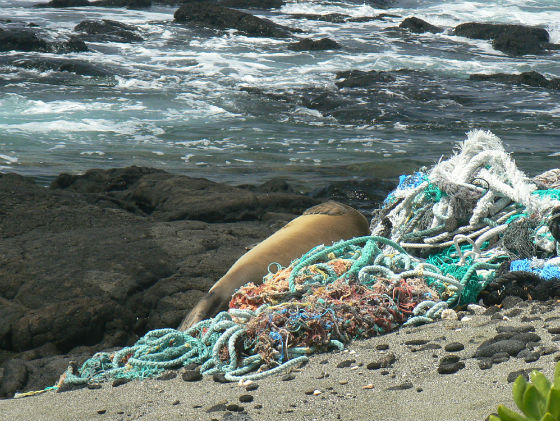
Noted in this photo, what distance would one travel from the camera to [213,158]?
12.7m

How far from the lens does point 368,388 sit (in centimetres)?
339

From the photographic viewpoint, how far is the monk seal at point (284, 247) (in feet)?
16.2

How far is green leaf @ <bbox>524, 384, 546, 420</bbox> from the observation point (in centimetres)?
183

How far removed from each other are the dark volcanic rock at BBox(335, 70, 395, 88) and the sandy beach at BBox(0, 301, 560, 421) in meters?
14.4

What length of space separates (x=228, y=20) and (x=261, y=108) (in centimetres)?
1311

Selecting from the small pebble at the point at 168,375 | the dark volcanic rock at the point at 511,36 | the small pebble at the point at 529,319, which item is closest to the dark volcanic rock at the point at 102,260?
the small pebble at the point at 168,375

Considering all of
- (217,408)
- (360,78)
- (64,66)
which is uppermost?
(217,408)

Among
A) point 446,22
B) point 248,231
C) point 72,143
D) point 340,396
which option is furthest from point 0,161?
point 446,22

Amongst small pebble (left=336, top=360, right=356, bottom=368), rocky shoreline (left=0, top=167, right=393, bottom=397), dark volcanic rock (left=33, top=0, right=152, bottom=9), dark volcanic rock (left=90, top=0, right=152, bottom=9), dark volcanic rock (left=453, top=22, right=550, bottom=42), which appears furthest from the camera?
dark volcanic rock (left=90, top=0, right=152, bottom=9)

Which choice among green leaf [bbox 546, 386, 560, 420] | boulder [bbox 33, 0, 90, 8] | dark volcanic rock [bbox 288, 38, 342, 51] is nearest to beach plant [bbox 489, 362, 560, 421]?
green leaf [bbox 546, 386, 560, 420]

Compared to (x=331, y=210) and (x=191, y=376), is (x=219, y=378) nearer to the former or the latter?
(x=191, y=376)

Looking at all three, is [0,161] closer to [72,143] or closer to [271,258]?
[72,143]

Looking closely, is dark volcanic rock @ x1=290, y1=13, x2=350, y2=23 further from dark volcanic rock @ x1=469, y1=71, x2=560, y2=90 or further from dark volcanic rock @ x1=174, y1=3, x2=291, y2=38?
dark volcanic rock @ x1=469, y1=71, x2=560, y2=90

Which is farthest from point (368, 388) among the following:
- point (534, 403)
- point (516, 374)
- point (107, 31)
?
point (107, 31)
